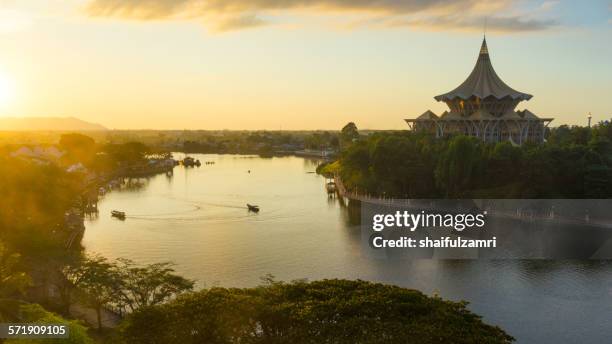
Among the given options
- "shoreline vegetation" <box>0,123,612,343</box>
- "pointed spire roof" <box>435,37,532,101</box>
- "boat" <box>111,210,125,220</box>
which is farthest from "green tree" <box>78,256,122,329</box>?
"pointed spire roof" <box>435,37,532,101</box>

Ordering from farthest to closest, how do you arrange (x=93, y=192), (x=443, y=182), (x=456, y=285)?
1. (x=93, y=192)
2. (x=443, y=182)
3. (x=456, y=285)

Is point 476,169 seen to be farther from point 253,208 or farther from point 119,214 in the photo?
point 119,214

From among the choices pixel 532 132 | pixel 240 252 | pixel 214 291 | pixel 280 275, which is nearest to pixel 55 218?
pixel 240 252

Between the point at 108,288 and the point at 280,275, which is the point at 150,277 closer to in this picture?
the point at 108,288

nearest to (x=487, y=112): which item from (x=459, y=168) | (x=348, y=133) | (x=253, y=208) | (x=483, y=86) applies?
(x=483, y=86)

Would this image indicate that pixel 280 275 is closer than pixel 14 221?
No

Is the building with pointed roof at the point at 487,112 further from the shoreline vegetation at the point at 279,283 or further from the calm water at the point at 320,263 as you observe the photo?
the calm water at the point at 320,263
